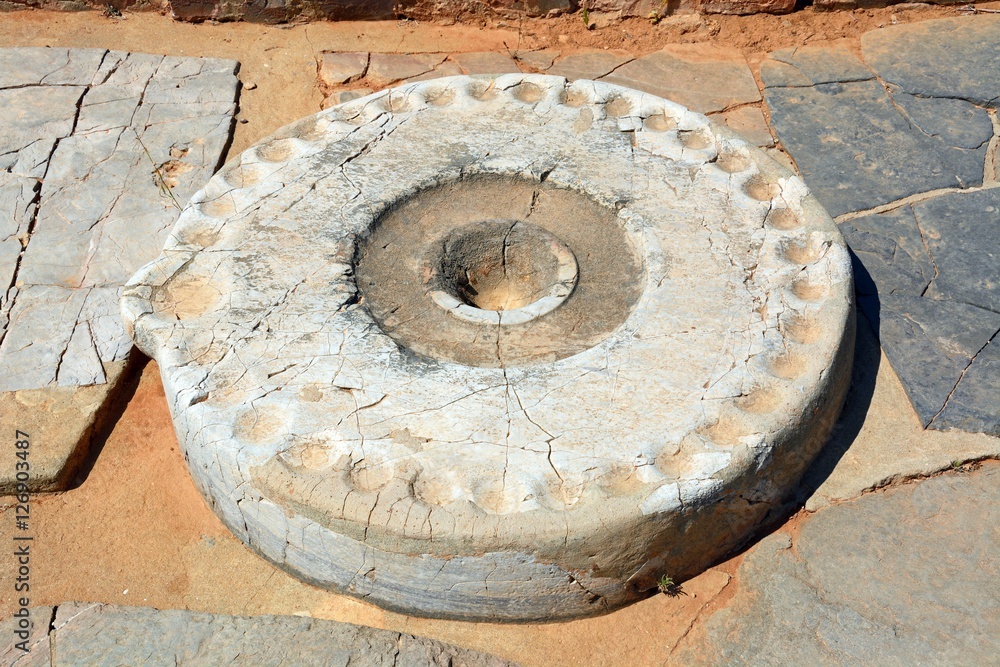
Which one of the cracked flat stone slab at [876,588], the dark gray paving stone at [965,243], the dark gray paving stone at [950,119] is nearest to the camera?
the cracked flat stone slab at [876,588]

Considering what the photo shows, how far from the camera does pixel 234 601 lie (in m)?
3.00

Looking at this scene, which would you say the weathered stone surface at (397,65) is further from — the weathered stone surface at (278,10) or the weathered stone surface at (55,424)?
the weathered stone surface at (55,424)

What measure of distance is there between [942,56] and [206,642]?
175 inches

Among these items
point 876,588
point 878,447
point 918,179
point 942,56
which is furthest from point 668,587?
point 942,56

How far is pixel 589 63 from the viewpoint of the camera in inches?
200

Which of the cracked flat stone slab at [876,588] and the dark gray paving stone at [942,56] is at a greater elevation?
the dark gray paving stone at [942,56]

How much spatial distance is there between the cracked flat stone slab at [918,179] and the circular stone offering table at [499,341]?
0.55 m

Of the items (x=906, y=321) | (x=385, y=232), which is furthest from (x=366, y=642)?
(x=906, y=321)

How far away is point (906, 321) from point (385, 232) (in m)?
2.01

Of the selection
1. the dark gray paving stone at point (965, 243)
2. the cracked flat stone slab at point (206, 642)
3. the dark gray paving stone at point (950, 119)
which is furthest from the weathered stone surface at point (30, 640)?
the dark gray paving stone at point (950, 119)

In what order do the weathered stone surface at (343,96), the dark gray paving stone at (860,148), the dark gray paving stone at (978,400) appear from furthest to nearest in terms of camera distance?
the weathered stone surface at (343,96) < the dark gray paving stone at (860,148) < the dark gray paving stone at (978,400)

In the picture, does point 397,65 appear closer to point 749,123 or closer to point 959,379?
point 749,123

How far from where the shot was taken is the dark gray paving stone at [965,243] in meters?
3.88

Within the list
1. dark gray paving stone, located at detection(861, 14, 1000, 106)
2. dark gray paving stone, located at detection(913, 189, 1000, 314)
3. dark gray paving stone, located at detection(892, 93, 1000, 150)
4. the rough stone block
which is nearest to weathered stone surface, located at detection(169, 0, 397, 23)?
the rough stone block
